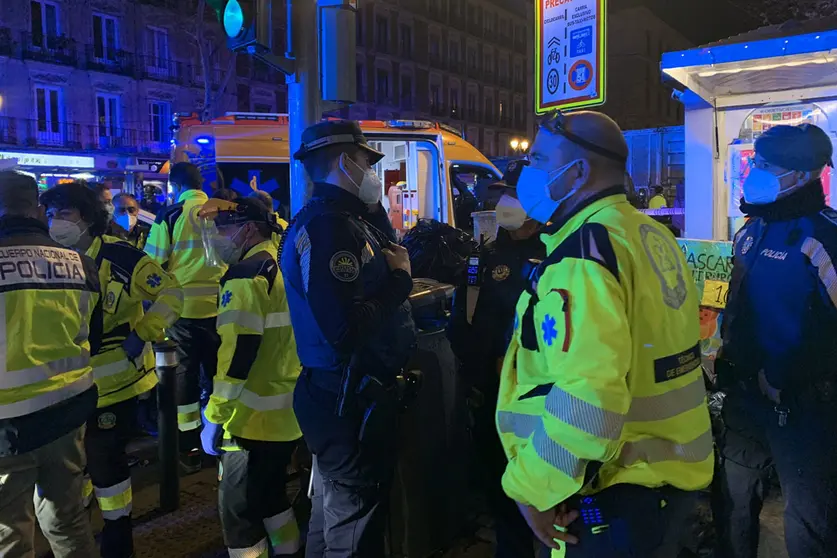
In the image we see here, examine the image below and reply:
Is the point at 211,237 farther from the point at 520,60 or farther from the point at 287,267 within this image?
the point at 520,60

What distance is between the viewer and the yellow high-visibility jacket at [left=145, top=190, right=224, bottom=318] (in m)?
5.75

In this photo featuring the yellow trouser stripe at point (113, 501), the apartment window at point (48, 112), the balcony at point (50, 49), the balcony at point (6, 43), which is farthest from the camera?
the apartment window at point (48, 112)

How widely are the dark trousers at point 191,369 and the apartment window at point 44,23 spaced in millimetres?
29244

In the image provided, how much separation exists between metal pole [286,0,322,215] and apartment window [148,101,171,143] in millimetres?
31442

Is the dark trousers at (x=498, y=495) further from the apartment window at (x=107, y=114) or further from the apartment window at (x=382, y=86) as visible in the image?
the apartment window at (x=382, y=86)

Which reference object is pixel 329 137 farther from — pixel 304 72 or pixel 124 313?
pixel 124 313

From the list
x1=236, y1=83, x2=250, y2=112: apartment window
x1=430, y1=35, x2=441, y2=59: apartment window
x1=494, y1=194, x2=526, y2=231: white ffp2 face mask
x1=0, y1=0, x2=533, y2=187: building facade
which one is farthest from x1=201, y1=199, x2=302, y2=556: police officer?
x1=430, y1=35, x2=441, y2=59: apartment window

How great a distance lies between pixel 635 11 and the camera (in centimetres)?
4931

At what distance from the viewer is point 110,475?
368 cm

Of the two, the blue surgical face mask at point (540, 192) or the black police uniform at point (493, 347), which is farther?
the black police uniform at point (493, 347)

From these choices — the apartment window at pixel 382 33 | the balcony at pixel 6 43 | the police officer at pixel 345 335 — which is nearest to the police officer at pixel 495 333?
the police officer at pixel 345 335

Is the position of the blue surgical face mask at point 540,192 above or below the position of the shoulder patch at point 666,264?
above

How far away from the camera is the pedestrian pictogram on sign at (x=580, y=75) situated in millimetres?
6168

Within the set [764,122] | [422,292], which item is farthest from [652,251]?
[764,122]
